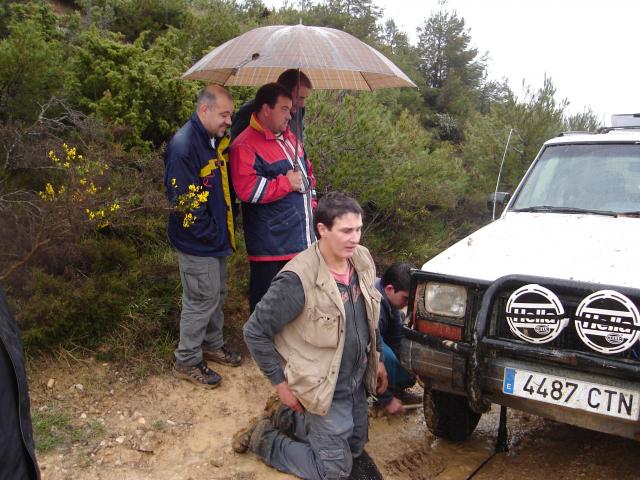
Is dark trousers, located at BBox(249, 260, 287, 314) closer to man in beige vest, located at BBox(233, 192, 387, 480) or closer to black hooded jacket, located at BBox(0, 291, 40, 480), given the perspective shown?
man in beige vest, located at BBox(233, 192, 387, 480)

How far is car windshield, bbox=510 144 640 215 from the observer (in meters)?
3.95

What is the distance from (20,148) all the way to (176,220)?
153cm

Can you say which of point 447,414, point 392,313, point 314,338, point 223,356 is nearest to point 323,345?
point 314,338

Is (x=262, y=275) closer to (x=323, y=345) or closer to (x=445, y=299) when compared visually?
(x=323, y=345)

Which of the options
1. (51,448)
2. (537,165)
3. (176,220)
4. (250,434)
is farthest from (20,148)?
(537,165)

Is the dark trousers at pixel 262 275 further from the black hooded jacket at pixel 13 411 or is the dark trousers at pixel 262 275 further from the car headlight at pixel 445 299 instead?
the black hooded jacket at pixel 13 411

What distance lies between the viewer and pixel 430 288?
315cm

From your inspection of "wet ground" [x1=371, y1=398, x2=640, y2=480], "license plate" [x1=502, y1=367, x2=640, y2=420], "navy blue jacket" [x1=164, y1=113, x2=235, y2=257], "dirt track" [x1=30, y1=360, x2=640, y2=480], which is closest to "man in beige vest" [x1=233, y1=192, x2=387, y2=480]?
"dirt track" [x1=30, y1=360, x2=640, y2=480]

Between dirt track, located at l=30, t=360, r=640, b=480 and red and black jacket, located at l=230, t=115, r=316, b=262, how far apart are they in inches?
42.1

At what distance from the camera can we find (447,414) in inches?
141

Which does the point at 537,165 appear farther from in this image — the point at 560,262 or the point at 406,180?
the point at 406,180

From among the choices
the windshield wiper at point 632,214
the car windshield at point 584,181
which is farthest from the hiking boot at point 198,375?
the windshield wiper at point 632,214

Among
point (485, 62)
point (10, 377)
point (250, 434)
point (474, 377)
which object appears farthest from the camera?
point (485, 62)

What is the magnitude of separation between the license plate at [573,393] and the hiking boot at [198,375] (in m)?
2.02
